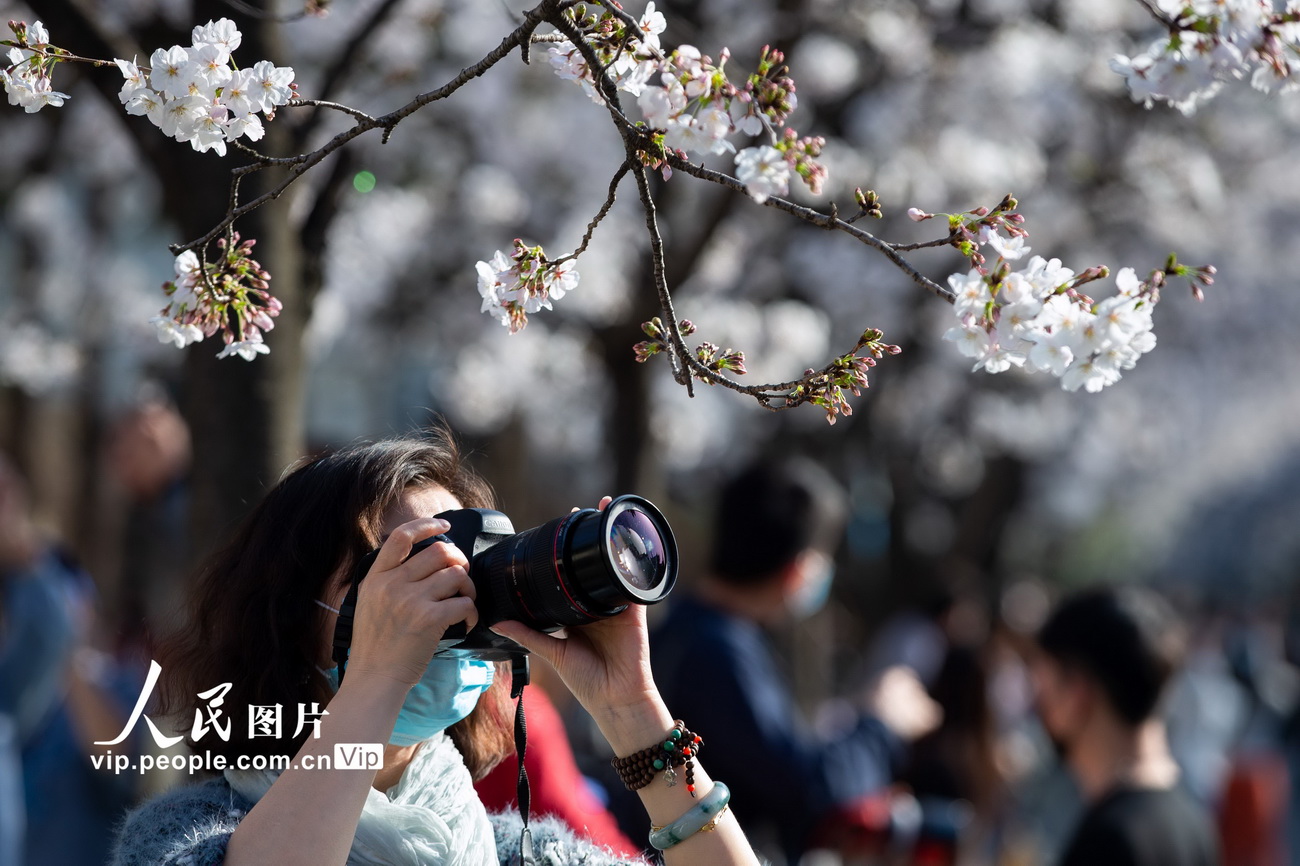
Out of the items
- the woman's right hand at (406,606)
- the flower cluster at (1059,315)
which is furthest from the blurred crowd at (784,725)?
the flower cluster at (1059,315)

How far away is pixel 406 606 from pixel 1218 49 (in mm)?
1205

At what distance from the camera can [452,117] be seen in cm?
743

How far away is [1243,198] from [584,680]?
356 inches

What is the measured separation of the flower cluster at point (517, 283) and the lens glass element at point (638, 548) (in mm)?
323

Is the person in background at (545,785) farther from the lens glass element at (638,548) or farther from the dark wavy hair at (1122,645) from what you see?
the dark wavy hair at (1122,645)

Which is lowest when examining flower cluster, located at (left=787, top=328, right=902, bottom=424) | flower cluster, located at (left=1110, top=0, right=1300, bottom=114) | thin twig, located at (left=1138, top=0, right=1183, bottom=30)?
flower cluster, located at (left=787, top=328, right=902, bottom=424)

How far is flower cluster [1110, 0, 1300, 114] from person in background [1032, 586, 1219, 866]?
196cm

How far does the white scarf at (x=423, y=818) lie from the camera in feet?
6.15

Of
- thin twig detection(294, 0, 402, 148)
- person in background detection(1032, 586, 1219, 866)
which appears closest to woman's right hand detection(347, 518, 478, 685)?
thin twig detection(294, 0, 402, 148)

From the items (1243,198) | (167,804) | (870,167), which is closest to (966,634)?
(870,167)

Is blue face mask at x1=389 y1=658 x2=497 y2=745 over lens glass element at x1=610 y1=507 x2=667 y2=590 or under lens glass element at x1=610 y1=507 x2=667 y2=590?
under

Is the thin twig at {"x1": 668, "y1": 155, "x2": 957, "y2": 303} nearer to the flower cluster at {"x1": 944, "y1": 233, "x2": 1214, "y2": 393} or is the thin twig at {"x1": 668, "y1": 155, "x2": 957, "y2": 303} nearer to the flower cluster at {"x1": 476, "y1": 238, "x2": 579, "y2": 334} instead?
the flower cluster at {"x1": 944, "y1": 233, "x2": 1214, "y2": 393}

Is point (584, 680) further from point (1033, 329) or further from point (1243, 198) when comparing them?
point (1243, 198)

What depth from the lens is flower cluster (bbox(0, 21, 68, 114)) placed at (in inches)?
67.6
